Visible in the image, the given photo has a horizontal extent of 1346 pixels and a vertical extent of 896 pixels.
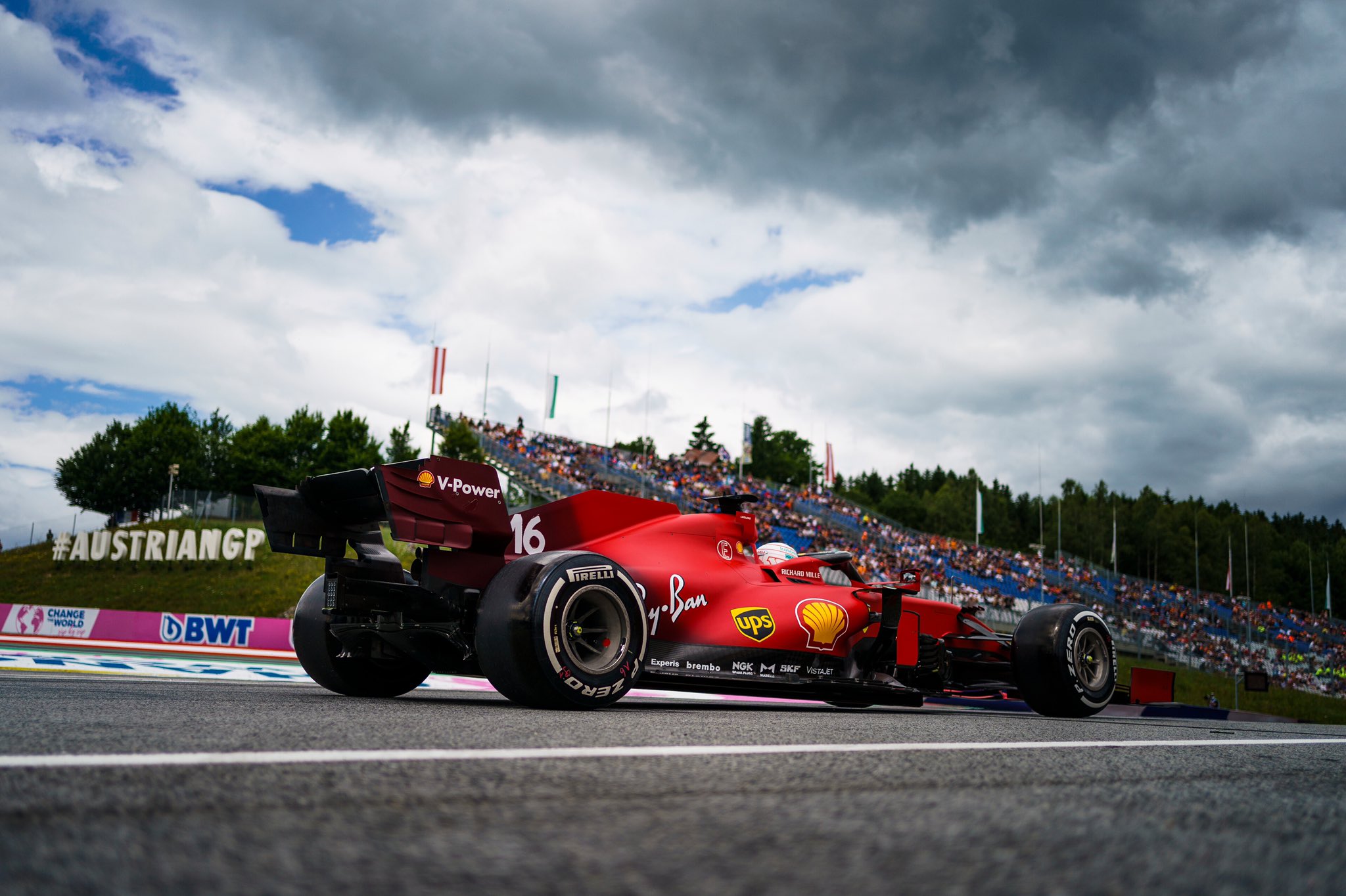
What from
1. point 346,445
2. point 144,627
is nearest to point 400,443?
point 346,445

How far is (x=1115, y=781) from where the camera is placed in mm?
2646

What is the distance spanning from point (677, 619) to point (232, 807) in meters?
4.63

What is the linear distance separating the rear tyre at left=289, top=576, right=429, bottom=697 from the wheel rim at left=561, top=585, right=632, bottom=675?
1.65m

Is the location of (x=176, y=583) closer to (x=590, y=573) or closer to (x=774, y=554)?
(x=774, y=554)

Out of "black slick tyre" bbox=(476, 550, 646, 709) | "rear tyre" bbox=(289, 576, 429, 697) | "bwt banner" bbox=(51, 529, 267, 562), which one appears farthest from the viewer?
"bwt banner" bbox=(51, 529, 267, 562)

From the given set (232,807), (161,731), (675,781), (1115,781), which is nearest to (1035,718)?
(1115,781)

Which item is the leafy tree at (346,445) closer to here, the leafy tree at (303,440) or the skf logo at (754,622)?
the leafy tree at (303,440)

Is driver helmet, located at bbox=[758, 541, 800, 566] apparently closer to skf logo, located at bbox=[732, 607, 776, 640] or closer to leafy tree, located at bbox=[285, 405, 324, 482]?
skf logo, located at bbox=[732, 607, 776, 640]

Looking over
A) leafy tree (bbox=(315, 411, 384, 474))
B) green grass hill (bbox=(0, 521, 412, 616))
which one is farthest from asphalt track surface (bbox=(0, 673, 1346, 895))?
leafy tree (bbox=(315, 411, 384, 474))

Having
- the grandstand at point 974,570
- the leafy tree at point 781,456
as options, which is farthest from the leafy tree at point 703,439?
the grandstand at point 974,570

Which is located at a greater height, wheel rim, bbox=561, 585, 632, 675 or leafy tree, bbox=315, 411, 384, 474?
leafy tree, bbox=315, 411, 384, 474

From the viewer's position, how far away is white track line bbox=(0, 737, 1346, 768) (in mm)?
2197

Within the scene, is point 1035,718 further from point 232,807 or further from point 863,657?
point 232,807

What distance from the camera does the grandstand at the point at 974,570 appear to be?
3706cm
